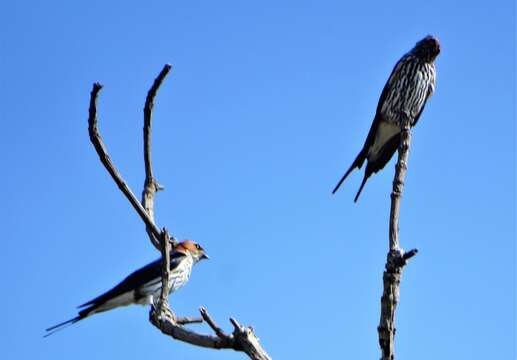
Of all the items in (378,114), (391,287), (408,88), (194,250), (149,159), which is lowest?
(391,287)

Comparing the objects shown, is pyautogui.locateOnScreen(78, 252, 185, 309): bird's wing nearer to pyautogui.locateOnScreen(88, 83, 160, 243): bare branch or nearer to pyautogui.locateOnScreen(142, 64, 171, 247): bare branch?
pyautogui.locateOnScreen(142, 64, 171, 247): bare branch

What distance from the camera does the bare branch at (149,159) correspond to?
488cm

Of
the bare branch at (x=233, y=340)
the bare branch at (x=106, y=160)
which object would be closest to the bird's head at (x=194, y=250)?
the bare branch at (x=106, y=160)

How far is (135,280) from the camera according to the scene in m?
8.41

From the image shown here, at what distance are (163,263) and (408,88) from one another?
4939 mm

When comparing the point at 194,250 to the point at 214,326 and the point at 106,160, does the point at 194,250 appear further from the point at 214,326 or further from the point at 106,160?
the point at 214,326

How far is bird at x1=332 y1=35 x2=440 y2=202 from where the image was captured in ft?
29.0

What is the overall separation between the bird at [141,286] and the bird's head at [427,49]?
3259 mm

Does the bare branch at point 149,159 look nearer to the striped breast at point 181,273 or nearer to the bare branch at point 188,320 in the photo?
the bare branch at point 188,320

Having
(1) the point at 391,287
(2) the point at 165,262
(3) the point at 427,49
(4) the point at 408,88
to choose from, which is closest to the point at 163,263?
(2) the point at 165,262

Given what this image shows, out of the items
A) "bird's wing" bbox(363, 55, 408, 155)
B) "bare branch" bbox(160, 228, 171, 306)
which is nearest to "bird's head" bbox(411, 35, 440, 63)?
"bird's wing" bbox(363, 55, 408, 155)

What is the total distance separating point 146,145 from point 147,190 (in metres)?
A: 0.49

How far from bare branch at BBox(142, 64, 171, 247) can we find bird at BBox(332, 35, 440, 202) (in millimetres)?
3488

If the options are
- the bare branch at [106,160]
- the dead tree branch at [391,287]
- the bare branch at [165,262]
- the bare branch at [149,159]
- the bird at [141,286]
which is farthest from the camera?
the bird at [141,286]
